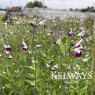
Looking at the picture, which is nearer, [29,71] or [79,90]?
[79,90]

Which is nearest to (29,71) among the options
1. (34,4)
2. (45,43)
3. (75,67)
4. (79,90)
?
(75,67)

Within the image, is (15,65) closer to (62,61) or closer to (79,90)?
(62,61)

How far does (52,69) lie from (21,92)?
1.53 ft

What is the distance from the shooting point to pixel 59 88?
290cm

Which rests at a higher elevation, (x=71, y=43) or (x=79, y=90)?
(x=71, y=43)

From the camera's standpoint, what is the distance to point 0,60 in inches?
153

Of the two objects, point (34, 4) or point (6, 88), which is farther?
point (34, 4)

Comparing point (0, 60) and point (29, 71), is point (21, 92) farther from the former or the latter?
point (0, 60)

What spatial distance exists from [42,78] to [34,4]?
121 ft

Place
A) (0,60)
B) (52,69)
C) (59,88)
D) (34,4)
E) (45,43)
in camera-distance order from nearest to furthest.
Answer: (59,88) → (52,69) → (0,60) → (45,43) → (34,4)

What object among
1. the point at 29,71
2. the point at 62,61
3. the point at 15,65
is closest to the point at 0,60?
the point at 15,65

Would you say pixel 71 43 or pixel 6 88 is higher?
pixel 71 43

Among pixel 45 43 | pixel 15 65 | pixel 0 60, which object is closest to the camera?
pixel 15 65

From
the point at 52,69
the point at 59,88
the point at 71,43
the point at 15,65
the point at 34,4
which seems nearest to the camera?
the point at 71,43
